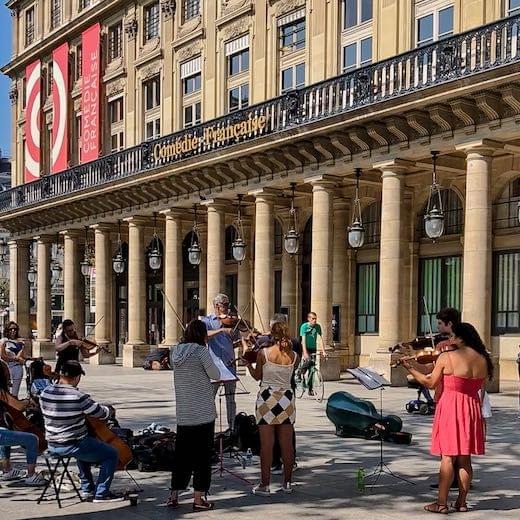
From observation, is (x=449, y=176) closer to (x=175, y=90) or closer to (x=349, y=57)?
(x=349, y=57)

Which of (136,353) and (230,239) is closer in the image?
(136,353)

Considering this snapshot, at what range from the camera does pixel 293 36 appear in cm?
2639

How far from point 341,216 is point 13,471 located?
18372 mm

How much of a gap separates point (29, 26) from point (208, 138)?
21.2m

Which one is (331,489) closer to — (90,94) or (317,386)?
(317,386)

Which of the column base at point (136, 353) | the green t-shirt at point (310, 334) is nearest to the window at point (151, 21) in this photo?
the column base at point (136, 353)

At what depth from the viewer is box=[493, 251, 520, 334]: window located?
22.5 m

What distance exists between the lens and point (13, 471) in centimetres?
961

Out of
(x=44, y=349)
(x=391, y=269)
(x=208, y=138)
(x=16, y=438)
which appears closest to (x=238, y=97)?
(x=208, y=138)

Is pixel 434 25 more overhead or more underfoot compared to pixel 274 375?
more overhead

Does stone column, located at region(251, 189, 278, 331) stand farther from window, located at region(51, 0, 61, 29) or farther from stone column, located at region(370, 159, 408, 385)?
window, located at region(51, 0, 61, 29)

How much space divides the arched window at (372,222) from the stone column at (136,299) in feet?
29.4

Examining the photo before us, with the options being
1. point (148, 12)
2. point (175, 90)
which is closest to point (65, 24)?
point (148, 12)

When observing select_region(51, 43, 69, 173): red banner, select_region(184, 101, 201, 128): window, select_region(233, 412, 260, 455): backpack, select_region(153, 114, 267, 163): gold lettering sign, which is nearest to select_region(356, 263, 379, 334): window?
select_region(153, 114, 267, 163): gold lettering sign
